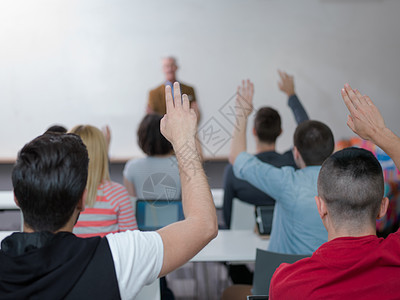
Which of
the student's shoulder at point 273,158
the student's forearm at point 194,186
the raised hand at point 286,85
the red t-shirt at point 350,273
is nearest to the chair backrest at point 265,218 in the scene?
the student's shoulder at point 273,158

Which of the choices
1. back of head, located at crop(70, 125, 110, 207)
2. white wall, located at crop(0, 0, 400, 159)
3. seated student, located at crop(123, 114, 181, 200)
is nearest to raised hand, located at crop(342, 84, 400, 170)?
back of head, located at crop(70, 125, 110, 207)

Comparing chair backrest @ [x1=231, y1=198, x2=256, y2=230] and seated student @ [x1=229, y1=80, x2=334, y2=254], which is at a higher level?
seated student @ [x1=229, y1=80, x2=334, y2=254]

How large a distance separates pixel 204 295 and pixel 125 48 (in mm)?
2860

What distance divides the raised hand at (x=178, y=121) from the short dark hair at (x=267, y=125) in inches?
61.9

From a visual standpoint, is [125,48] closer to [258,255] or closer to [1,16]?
[1,16]

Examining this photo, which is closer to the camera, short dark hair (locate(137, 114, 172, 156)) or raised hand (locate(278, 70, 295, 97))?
short dark hair (locate(137, 114, 172, 156))

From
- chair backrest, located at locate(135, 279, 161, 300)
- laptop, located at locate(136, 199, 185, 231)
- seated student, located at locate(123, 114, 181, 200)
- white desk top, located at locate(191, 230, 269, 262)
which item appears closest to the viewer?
chair backrest, located at locate(135, 279, 161, 300)

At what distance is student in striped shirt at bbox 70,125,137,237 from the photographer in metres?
1.88

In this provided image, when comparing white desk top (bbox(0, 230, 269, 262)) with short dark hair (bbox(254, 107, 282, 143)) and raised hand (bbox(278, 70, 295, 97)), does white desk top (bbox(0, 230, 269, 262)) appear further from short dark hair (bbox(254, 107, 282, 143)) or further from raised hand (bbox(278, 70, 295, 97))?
raised hand (bbox(278, 70, 295, 97))

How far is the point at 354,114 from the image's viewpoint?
4.02 feet

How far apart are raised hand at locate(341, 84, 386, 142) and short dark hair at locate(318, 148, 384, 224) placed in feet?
0.24

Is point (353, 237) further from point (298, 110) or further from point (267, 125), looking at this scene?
point (298, 110)

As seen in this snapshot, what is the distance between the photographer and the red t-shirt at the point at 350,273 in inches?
38.7

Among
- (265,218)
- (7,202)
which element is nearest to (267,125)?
(265,218)
